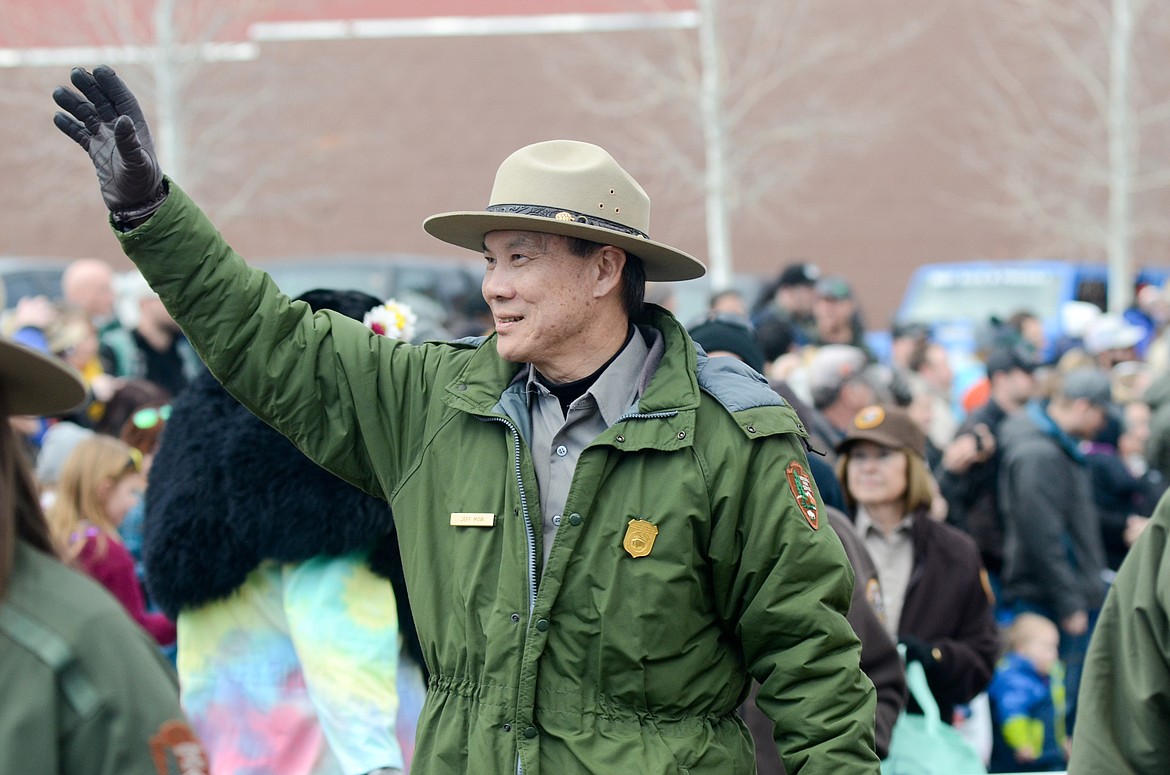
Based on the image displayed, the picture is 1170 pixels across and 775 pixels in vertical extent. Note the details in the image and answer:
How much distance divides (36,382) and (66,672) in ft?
1.58

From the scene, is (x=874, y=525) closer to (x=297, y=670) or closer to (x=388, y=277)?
(x=297, y=670)

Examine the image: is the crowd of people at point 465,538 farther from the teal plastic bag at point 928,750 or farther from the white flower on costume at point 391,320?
the teal plastic bag at point 928,750

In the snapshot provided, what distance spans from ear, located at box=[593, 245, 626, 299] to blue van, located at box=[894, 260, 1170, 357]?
1413cm

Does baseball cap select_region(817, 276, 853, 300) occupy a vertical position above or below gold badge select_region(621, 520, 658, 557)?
above

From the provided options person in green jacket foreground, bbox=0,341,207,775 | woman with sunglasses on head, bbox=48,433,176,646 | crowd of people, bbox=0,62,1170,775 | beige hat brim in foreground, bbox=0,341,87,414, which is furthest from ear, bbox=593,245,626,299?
woman with sunglasses on head, bbox=48,433,176,646

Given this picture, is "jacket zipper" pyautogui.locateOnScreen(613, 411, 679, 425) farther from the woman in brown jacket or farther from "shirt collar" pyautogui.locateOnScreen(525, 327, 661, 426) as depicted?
the woman in brown jacket

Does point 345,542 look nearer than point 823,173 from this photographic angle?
Yes

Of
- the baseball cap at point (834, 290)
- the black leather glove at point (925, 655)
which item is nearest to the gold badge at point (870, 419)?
the black leather glove at point (925, 655)

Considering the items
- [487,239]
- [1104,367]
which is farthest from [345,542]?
[1104,367]

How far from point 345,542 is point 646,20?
26.4m

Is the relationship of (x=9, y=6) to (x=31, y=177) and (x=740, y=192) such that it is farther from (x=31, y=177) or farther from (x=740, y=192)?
(x=740, y=192)

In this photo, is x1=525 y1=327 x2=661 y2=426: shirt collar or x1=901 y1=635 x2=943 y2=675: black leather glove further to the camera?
x1=901 y1=635 x2=943 y2=675: black leather glove

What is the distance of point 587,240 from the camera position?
130 inches

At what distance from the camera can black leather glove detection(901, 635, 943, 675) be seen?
5.04 metres
